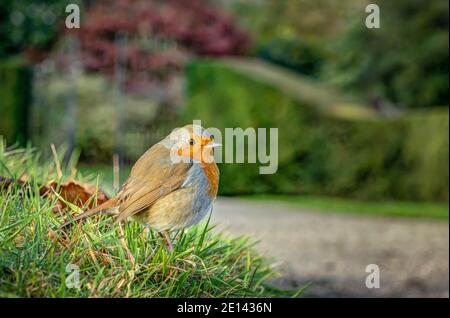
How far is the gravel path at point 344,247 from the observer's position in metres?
7.93

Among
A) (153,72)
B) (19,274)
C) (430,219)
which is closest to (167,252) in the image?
(19,274)

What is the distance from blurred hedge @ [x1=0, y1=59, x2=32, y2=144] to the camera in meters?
16.7

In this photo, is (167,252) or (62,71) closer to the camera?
(167,252)

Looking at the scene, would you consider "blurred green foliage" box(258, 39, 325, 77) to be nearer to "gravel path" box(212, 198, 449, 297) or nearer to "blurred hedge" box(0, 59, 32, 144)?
"blurred hedge" box(0, 59, 32, 144)

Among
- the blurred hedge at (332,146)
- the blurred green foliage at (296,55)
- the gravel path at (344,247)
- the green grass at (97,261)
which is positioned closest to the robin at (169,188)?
the green grass at (97,261)

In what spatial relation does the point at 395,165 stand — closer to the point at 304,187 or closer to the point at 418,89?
the point at 304,187

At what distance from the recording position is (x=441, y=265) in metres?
9.94

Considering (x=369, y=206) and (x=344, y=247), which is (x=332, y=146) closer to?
(x=369, y=206)

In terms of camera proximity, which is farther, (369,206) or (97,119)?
(97,119)

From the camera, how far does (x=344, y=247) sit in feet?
35.7

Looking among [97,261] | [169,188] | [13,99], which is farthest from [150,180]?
[13,99]

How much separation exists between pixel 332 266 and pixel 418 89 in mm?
10903

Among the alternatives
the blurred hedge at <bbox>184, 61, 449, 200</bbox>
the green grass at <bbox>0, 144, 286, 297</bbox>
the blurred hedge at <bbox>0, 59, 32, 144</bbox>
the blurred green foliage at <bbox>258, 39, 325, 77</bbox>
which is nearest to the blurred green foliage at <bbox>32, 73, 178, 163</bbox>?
the blurred hedge at <bbox>0, 59, 32, 144</bbox>

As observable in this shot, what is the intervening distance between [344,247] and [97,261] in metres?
8.17
